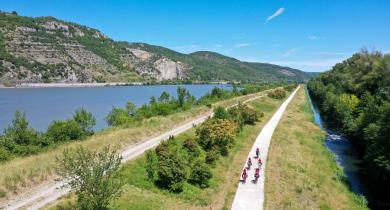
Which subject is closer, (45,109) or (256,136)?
(256,136)

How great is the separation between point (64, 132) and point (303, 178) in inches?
1193

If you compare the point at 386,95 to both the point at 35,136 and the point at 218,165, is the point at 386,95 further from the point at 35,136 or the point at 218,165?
the point at 35,136

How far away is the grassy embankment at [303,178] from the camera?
3038cm

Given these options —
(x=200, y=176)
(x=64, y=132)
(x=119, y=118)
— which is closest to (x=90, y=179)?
(x=200, y=176)

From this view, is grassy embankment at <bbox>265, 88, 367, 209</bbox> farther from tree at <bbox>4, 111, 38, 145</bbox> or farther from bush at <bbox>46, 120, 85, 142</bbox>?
tree at <bbox>4, 111, 38, 145</bbox>

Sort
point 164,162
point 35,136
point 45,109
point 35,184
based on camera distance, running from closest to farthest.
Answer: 1. point 35,184
2. point 164,162
3. point 35,136
4. point 45,109

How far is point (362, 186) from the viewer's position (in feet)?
130

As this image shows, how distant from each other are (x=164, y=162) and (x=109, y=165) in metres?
10.9

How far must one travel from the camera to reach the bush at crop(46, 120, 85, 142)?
47062 millimetres

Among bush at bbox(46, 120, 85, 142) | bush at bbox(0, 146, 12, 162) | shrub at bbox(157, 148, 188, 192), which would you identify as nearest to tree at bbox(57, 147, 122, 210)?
shrub at bbox(157, 148, 188, 192)

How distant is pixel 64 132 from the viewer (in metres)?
47.9

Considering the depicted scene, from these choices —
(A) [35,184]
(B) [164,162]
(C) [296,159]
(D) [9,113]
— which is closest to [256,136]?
(C) [296,159]

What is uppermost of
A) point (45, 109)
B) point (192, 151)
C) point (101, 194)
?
point (101, 194)

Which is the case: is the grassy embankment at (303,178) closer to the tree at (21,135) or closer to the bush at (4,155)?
the bush at (4,155)
